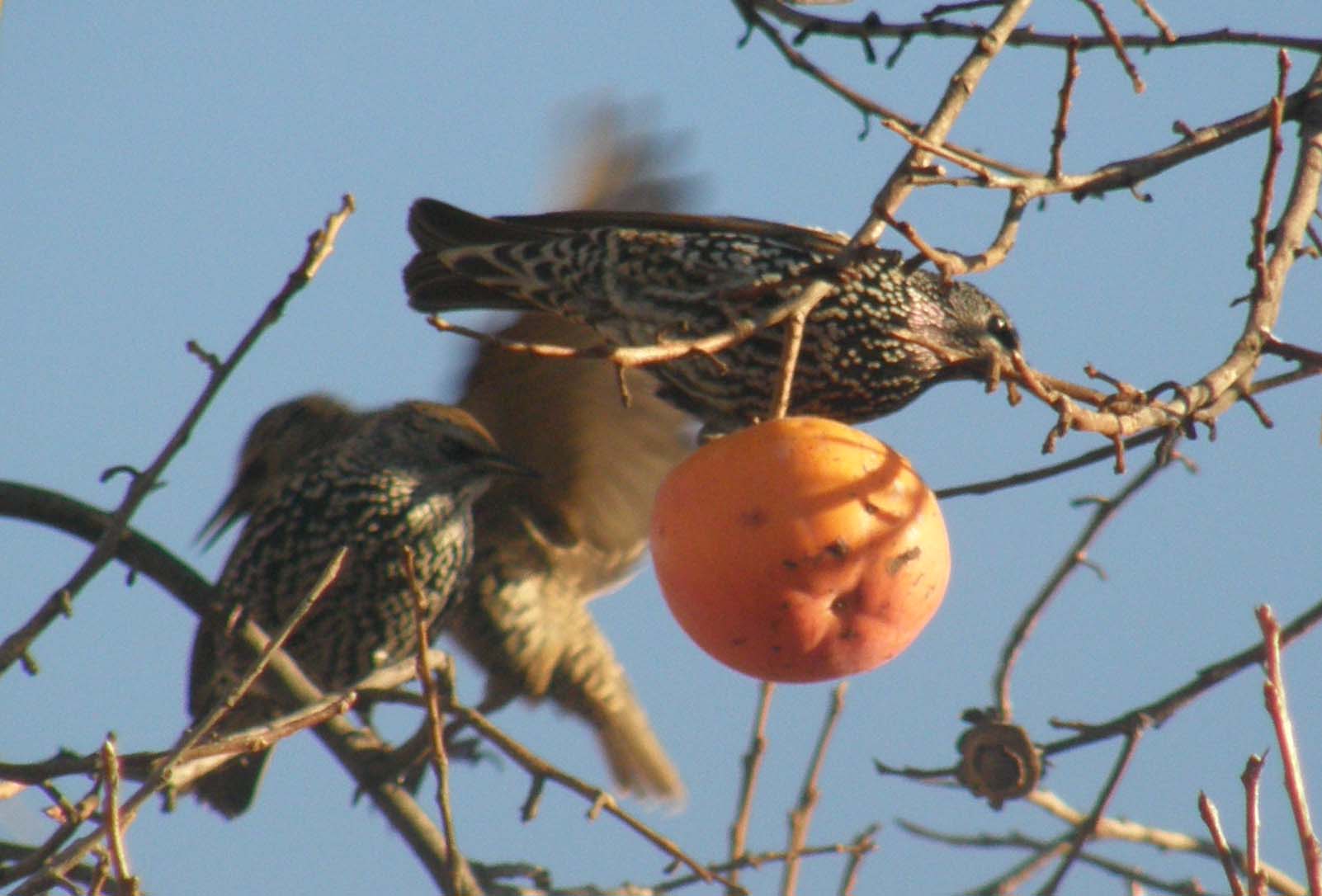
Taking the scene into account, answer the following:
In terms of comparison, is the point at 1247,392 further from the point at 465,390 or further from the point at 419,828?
the point at 465,390

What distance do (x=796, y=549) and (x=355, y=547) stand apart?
226 centimetres

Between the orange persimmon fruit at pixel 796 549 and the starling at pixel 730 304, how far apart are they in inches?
38.8

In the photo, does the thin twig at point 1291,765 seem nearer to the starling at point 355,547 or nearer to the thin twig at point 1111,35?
the thin twig at point 1111,35

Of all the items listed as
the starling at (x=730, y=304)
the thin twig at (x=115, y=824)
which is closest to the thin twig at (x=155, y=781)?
the thin twig at (x=115, y=824)

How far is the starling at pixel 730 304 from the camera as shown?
2908 millimetres

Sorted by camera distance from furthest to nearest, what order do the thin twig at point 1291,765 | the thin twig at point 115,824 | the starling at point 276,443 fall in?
the starling at point 276,443, the thin twig at point 115,824, the thin twig at point 1291,765

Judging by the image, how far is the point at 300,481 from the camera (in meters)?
3.86

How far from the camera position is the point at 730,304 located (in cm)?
272

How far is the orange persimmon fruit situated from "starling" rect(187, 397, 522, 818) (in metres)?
1.96

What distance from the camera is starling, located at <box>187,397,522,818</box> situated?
12.1ft

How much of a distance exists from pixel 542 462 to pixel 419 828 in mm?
1606

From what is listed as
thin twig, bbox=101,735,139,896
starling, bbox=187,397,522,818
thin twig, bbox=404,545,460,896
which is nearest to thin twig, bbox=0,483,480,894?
starling, bbox=187,397,522,818

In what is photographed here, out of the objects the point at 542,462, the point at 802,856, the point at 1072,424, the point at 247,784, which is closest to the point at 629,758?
the point at 542,462

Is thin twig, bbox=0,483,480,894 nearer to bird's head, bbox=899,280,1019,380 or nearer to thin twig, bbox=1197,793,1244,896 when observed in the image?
bird's head, bbox=899,280,1019,380
